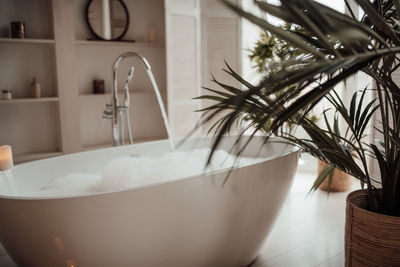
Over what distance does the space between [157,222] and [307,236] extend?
1282 mm

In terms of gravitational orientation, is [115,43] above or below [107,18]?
below

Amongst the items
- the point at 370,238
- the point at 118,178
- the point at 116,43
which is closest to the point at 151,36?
the point at 116,43

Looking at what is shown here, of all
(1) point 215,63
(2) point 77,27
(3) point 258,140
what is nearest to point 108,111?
(3) point 258,140

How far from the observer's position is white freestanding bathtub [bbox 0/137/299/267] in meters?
1.63

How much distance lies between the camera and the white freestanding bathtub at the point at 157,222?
1.63 metres

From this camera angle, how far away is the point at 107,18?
Result: 12.4 ft

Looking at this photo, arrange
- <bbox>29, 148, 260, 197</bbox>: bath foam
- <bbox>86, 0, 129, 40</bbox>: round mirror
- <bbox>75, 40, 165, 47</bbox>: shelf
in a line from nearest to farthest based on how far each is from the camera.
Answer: <bbox>29, 148, 260, 197</bbox>: bath foam
<bbox>75, 40, 165, 47</bbox>: shelf
<bbox>86, 0, 129, 40</bbox>: round mirror

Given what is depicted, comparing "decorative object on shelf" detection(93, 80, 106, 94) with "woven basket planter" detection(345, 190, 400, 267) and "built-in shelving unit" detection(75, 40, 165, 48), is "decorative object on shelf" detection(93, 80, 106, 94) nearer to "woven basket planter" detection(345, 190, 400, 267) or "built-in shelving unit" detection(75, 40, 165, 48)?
"built-in shelving unit" detection(75, 40, 165, 48)

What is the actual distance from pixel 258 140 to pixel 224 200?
1240 mm

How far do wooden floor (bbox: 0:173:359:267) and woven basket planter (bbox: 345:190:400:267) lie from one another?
13.5 inches

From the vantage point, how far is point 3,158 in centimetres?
195

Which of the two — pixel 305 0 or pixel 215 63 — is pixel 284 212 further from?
pixel 305 0

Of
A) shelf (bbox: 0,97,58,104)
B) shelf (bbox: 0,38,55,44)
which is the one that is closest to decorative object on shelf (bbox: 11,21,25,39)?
shelf (bbox: 0,38,55,44)

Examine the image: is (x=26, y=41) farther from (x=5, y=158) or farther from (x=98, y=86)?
(x=5, y=158)
